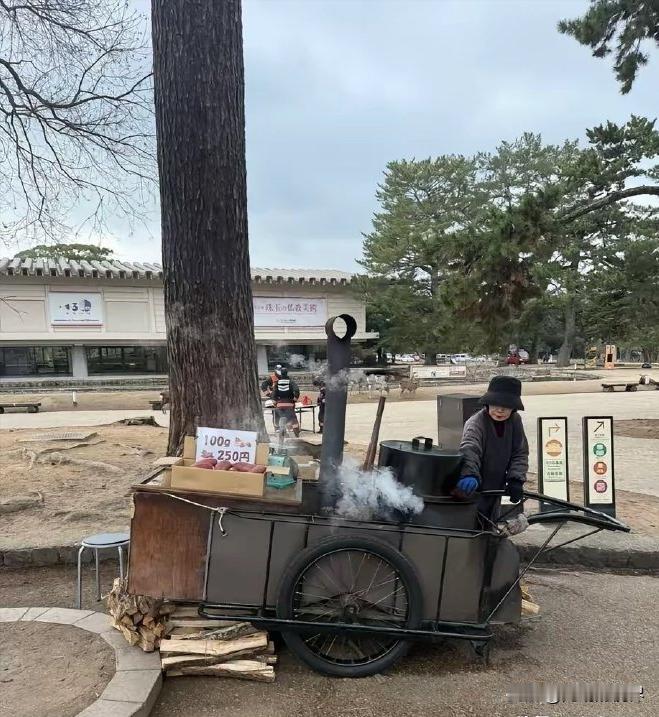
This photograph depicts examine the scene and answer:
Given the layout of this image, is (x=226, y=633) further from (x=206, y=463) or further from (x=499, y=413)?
(x=499, y=413)

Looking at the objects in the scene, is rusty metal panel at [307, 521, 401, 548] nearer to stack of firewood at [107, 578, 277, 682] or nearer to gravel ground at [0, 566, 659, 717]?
stack of firewood at [107, 578, 277, 682]

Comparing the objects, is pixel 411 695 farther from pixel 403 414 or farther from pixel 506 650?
pixel 403 414

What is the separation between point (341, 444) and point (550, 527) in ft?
10.7

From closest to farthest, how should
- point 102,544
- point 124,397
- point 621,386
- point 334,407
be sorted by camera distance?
point 334,407 → point 102,544 → point 124,397 → point 621,386

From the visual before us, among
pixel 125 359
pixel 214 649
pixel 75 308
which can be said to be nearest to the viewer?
pixel 214 649

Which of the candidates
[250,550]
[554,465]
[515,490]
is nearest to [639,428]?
[554,465]

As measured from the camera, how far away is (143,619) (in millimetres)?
3051

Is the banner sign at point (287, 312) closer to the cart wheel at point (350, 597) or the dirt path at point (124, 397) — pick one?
the dirt path at point (124, 397)

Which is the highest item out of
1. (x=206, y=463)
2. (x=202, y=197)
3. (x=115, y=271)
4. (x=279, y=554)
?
(x=115, y=271)

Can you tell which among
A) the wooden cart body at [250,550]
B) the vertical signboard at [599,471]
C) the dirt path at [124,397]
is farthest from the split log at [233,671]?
the dirt path at [124,397]

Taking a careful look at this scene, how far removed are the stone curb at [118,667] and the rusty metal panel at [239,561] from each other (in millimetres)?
462

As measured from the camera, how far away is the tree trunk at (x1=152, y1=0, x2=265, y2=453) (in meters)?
4.45

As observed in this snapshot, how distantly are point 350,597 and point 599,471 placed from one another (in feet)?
12.9

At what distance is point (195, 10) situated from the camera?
14.5 feet
